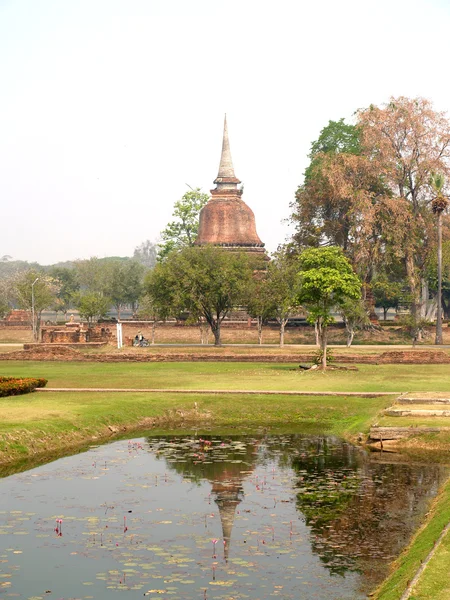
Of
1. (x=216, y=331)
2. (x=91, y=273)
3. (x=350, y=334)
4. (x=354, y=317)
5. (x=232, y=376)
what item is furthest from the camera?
(x=91, y=273)

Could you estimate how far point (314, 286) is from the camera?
36906 millimetres

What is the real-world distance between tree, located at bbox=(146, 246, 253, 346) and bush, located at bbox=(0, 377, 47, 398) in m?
24.8

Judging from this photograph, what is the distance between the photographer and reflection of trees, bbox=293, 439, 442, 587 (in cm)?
1323

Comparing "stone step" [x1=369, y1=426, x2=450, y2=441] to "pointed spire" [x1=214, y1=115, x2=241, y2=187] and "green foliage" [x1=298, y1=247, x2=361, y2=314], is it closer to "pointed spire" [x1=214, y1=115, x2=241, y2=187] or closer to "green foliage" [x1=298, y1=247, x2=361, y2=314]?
"green foliage" [x1=298, y1=247, x2=361, y2=314]

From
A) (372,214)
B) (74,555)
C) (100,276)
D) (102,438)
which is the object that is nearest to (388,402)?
(102,438)

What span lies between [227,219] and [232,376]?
42252 mm

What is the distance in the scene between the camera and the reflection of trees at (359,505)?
43.4ft

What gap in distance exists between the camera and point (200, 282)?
179 ft

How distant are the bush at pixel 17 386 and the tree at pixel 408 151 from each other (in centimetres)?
3510

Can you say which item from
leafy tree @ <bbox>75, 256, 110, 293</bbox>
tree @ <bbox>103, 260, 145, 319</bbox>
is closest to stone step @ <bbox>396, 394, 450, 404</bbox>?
tree @ <bbox>103, 260, 145, 319</bbox>

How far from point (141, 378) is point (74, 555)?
71.9 feet

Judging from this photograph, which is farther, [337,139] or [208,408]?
[337,139]

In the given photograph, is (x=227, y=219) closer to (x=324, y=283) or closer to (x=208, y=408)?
(x=324, y=283)

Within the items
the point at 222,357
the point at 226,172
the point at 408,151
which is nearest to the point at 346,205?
the point at 408,151
